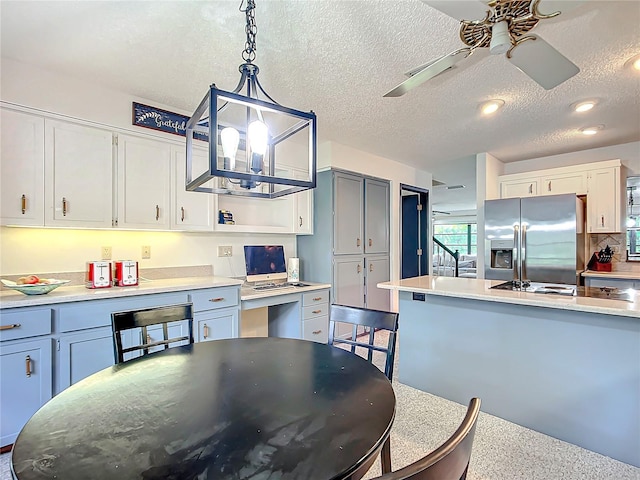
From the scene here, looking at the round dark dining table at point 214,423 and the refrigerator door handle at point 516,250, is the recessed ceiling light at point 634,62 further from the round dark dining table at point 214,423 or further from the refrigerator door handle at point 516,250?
the round dark dining table at point 214,423

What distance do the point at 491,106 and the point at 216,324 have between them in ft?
10.3

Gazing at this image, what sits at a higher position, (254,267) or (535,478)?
(254,267)

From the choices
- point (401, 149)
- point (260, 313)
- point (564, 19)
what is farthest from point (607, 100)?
point (260, 313)

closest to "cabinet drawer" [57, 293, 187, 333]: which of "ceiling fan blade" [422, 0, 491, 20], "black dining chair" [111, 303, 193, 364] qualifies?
"black dining chair" [111, 303, 193, 364]

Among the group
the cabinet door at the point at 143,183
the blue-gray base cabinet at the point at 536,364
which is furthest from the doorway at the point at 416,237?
the cabinet door at the point at 143,183

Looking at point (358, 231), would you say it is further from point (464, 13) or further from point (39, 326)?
point (39, 326)

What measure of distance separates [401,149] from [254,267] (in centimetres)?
248

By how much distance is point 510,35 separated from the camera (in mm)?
1604

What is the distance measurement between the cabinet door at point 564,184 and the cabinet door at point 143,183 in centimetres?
453

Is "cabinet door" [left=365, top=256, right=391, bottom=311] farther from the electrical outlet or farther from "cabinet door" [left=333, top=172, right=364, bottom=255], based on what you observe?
the electrical outlet

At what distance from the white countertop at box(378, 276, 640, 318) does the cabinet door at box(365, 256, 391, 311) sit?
161cm

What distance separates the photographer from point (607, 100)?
2.88m

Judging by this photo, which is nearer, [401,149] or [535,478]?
[535,478]

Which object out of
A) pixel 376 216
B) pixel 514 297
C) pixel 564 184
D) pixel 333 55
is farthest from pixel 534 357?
pixel 564 184
